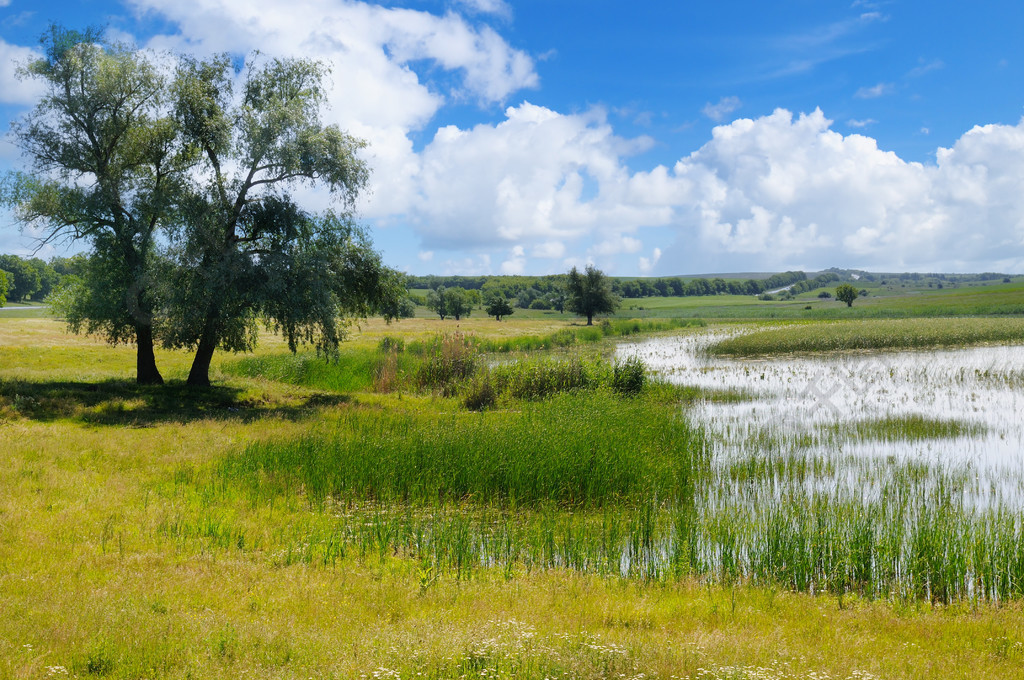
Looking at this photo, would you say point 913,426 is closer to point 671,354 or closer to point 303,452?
point 303,452

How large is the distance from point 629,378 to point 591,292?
5843cm

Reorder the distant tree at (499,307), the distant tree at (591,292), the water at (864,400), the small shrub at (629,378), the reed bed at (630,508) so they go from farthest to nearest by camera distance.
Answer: the distant tree at (499,307) < the distant tree at (591,292) < the small shrub at (629,378) < the water at (864,400) < the reed bed at (630,508)

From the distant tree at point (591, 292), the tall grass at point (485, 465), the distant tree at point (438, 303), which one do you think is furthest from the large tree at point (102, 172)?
the distant tree at point (438, 303)

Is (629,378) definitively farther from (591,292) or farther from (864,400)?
(591,292)

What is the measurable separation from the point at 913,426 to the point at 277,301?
2095 centimetres

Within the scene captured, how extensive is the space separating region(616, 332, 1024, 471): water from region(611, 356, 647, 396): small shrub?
291cm

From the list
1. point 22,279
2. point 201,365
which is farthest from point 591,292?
point 22,279

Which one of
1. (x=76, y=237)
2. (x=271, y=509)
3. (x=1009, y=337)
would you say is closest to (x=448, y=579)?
(x=271, y=509)

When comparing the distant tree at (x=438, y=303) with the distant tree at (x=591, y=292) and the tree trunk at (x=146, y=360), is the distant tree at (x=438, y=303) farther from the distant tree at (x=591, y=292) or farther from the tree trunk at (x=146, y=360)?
the tree trunk at (x=146, y=360)

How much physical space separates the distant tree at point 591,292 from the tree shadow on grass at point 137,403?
62.2m

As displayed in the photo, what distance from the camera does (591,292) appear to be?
3312 inches

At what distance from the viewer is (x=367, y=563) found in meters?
9.02

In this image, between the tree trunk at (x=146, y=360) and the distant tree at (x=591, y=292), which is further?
the distant tree at (x=591, y=292)

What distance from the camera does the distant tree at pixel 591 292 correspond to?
83875mm
